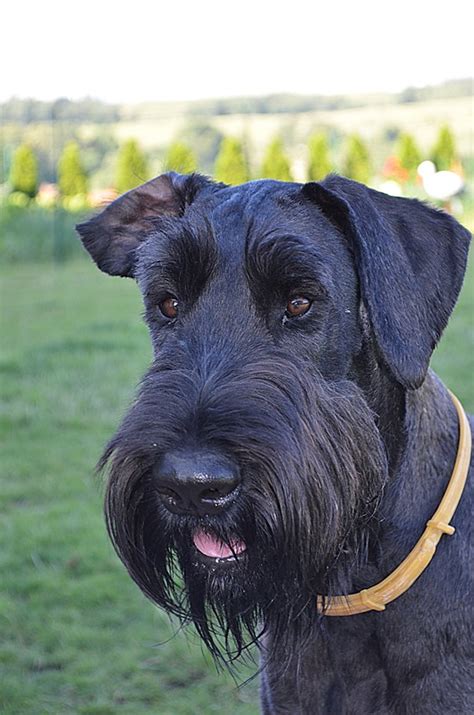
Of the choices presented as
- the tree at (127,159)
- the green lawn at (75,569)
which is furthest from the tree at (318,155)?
the green lawn at (75,569)

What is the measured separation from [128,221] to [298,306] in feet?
2.83

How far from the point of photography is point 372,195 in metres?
2.48

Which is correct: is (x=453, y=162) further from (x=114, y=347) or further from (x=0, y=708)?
(x=0, y=708)

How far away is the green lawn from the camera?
12.8 feet

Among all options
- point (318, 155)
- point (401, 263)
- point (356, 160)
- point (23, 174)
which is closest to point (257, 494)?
point (401, 263)

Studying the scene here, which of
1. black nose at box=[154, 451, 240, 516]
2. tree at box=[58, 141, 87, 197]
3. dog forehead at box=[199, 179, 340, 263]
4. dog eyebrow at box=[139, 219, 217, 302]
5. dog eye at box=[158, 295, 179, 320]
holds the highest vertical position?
dog forehead at box=[199, 179, 340, 263]

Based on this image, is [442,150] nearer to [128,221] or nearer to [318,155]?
[318,155]

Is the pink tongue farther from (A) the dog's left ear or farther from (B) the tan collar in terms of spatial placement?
(A) the dog's left ear

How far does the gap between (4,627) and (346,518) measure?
2.62 meters

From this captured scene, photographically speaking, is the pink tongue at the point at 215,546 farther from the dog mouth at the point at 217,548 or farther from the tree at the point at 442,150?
the tree at the point at 442,150

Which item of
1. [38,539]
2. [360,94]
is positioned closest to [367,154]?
[360,94]

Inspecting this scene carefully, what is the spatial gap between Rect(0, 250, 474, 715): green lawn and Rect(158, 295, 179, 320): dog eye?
64 centimetres

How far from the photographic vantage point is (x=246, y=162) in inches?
901

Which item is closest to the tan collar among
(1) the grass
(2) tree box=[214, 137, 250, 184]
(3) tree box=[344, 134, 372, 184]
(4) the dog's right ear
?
(4) the dog's right ear
